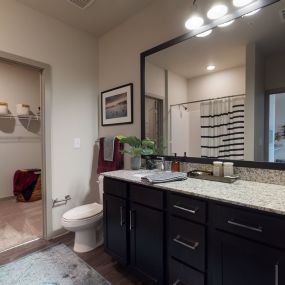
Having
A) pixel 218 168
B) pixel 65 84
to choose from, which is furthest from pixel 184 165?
pixel 65 84

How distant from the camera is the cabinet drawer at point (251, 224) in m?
0.91

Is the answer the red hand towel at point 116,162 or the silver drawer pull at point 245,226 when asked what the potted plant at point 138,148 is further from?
the silver drawer pull at point 245,226

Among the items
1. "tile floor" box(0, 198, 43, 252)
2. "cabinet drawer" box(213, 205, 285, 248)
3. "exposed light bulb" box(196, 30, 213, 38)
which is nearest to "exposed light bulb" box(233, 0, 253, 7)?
"exposed light bulb" box(196, 30, 213, 38)

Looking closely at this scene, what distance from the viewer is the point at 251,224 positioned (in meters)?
0.98

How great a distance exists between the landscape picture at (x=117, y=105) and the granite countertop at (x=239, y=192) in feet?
3.42

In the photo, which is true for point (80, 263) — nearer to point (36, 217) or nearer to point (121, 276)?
point (121, 276)

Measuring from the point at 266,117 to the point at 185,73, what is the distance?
797 millimetres

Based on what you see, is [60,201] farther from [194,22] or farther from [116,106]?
[194,22]

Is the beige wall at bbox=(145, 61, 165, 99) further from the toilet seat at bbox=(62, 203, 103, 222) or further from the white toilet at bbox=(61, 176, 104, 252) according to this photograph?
the toilet seat at bbox=(62, 203, 103, 222)

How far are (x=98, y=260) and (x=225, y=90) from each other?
190 centimetres

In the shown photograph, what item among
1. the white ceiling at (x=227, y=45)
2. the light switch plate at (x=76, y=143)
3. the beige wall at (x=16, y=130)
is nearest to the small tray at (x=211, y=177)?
the white ceiling at (x=227, y=45)

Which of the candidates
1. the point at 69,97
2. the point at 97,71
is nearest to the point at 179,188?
the point at 69,97

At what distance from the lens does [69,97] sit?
2.49 m

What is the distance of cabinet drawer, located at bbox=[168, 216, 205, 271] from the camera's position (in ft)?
3.83
